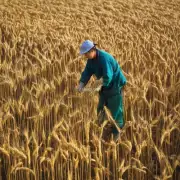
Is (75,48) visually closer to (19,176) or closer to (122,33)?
(122,33)

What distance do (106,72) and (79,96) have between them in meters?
0.84

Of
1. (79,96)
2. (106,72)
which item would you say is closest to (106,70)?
(106,72)

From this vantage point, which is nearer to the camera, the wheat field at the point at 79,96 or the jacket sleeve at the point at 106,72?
the wheat field at the point at 79,96

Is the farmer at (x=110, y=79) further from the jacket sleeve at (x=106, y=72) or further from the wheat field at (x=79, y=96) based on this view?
the wheat field at (x=79, y=96)

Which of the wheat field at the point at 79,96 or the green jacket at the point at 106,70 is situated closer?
the wheat field at the point at 79,96

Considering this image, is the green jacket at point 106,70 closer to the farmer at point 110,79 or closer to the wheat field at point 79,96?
the farmer at point 110,79

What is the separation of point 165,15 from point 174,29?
9.93 ft

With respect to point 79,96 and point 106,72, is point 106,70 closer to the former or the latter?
point 106,72

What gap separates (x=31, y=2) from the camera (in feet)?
47.5

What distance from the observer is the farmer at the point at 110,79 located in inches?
159

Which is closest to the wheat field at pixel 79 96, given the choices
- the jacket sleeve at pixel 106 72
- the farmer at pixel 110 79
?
the farmer at pixel 110 79

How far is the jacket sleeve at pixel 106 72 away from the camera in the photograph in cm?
398

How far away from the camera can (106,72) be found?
13.1 ft

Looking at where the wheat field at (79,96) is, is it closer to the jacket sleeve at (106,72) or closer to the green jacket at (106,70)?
the green jacket at (106,70)
